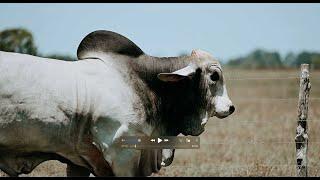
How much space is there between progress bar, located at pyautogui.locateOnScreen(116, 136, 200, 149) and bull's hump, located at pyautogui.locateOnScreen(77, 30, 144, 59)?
972mm

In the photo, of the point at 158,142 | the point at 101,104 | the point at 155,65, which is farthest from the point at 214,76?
the point at 101,104

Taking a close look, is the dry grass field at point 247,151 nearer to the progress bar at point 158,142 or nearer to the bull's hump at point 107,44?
the progress bar at point 158,142

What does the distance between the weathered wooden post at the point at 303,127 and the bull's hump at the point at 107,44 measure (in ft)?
9.02

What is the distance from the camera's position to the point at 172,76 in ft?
23.2

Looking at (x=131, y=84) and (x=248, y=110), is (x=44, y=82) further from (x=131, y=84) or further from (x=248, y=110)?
(x=248, y=110)

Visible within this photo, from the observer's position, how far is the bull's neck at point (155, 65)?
7227 millimetres

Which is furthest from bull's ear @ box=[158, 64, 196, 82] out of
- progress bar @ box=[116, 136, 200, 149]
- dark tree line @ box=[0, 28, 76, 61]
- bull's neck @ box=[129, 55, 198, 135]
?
dark tree line @ box=[0, 28, 76, 61]

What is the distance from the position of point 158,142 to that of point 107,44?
1.20 metres

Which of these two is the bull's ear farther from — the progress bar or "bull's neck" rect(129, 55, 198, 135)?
the progress bar

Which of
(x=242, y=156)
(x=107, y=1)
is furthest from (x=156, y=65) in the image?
(x=242, y=156)

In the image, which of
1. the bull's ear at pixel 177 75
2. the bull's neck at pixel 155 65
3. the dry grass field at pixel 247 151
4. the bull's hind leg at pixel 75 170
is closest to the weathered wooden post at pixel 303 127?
the dry grass field at pixel 247 151

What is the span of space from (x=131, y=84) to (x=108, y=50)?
0.51 meters

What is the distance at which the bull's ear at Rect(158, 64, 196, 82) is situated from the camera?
279 inches

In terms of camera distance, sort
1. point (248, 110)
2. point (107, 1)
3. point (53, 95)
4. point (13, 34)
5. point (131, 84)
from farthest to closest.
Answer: point (248, 110)
point (13, 34)
point (107, 1)
point (131, 84)
point (53, 95)
